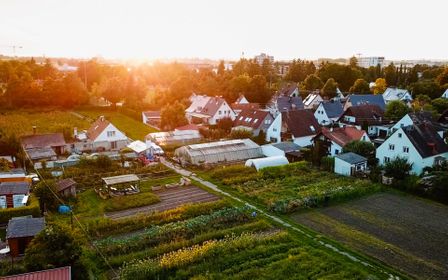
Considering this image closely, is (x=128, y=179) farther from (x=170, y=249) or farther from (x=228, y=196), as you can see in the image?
(x=170, y=249)

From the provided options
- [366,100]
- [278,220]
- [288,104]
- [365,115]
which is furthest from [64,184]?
[366,100]

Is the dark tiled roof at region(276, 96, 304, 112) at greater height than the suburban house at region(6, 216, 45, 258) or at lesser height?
greater

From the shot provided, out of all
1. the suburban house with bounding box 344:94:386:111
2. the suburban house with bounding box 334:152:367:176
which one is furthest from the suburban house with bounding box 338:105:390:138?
the suburban house with bounding box 334:152:367:176

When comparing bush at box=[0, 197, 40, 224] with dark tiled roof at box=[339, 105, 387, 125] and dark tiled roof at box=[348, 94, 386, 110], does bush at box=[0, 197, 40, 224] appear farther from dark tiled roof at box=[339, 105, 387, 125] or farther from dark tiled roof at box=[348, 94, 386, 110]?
dark tiled roof at box=[348, 94, 386, 110]

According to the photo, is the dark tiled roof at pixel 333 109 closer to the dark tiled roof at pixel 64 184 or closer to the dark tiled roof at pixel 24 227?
the dark tiled roof at pixel 64 184

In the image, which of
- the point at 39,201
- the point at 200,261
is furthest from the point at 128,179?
the point at 200,261

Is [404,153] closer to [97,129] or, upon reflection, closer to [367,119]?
[367,119]

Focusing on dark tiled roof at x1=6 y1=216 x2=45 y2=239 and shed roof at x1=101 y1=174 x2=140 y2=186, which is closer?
dark tiled roof at x1=6 y1=216 x2=45 y2=239
